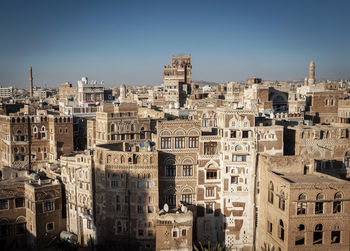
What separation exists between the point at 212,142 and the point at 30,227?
98.9ft

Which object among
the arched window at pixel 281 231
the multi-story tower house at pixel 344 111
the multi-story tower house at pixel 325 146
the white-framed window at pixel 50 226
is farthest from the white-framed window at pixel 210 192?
the multi-story tower house at pixel 344 111

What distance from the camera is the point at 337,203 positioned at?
46.0 metres

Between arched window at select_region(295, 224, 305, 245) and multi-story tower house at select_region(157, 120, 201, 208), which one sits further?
multi-story tower house at select_region(157, 120, 201, 208)

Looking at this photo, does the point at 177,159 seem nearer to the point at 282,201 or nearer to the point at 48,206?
the point at 282,201

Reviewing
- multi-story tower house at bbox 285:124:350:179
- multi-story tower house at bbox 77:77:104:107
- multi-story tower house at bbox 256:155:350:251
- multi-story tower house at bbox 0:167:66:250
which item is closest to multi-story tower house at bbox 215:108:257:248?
multi-story tower house at bbox 256:155:350:251

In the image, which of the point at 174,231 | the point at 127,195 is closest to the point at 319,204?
the point at 174,231

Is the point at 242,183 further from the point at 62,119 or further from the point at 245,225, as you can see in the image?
the point at 62,119

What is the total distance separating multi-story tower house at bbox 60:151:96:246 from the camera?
2213 inches

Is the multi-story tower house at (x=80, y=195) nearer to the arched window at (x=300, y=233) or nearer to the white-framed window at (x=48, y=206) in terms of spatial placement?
the white-framed window at (x=48, y=206)

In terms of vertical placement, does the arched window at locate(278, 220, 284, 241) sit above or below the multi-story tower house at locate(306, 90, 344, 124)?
below

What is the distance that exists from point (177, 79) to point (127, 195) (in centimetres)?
9481

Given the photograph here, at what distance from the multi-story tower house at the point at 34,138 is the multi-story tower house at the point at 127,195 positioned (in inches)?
938

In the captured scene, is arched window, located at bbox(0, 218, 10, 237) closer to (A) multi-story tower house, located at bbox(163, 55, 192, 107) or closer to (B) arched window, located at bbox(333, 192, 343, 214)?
(B) arched window, located at bbox(333, 192, 343, 214)

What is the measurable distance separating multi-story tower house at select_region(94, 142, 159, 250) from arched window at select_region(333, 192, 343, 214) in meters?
21.7
